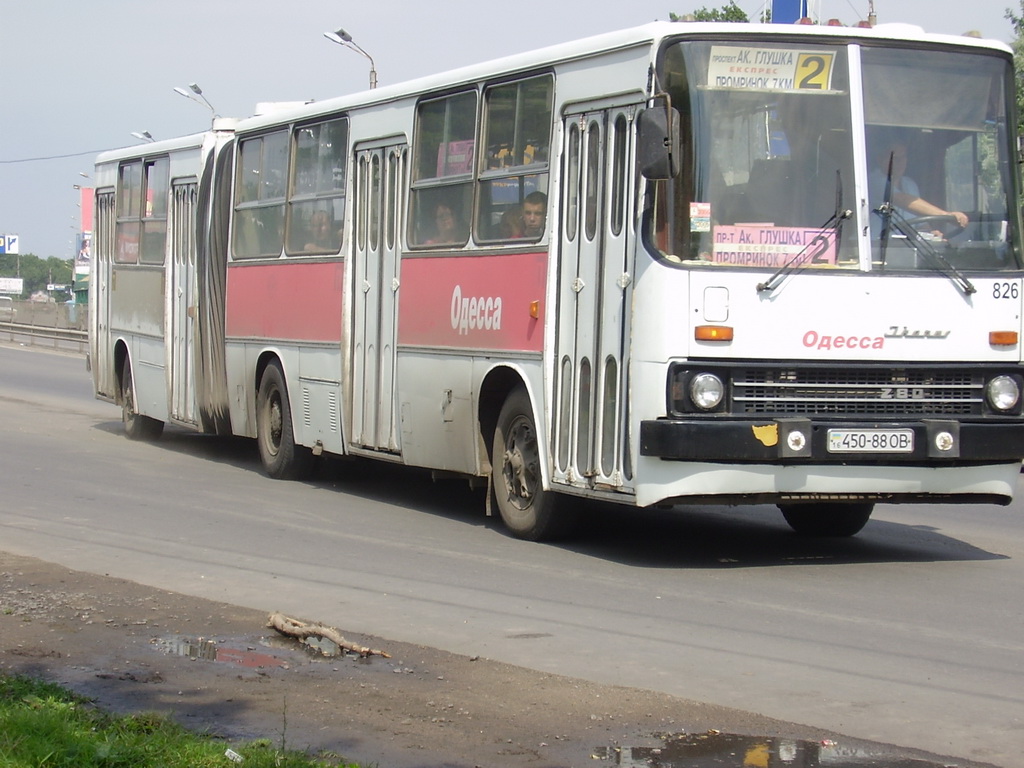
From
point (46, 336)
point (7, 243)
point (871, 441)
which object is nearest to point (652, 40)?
point (871, 441)

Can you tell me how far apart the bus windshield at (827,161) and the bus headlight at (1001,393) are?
2.23ft

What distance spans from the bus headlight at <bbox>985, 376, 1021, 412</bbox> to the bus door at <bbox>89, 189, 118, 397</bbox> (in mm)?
12597

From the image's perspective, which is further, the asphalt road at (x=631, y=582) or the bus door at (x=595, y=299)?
the bus door at (x=595, y=299)

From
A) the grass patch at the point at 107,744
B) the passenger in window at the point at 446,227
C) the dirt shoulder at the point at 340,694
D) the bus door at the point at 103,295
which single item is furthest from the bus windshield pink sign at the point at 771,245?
the bus door at the point at 103,295

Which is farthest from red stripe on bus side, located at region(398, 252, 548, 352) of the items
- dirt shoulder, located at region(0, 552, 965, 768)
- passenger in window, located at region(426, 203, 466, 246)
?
dirt shoulder, located at region(0, 552, 965, 768)

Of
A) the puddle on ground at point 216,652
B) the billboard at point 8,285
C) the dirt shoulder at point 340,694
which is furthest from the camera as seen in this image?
the billboard at point 8,285

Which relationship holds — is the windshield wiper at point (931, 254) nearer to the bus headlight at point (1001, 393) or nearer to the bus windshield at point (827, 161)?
the bus windshield at point (827, 161)

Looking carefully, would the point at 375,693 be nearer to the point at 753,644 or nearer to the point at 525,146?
the point at 753,644

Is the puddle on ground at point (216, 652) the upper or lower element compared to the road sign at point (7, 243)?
lower

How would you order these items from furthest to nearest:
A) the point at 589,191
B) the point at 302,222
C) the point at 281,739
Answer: the point at 302,222 → the point at 589,191 → the point at 281,739

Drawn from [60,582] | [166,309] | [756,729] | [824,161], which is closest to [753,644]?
[756,729]

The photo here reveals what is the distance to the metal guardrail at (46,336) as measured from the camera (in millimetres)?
46625

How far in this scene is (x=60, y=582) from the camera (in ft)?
28.6

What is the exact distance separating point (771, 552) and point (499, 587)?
7.78 feet
